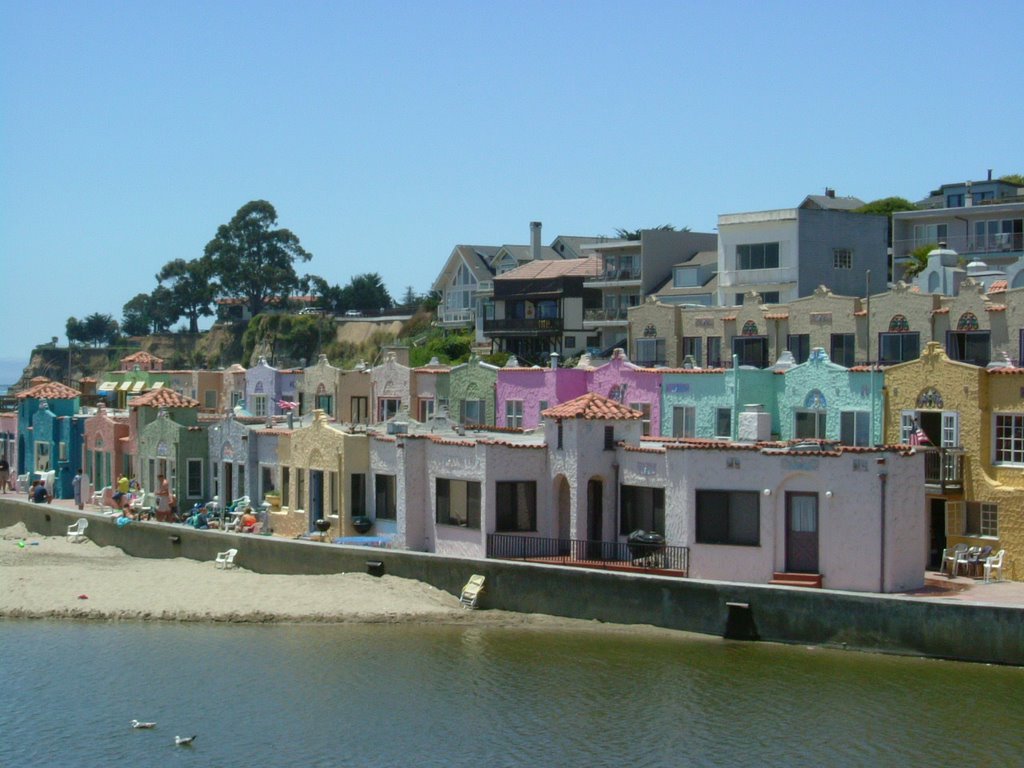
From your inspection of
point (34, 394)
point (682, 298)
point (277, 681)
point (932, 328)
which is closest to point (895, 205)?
point (682, 298)

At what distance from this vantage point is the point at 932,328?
4878cm

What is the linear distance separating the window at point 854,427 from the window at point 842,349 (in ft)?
27.7

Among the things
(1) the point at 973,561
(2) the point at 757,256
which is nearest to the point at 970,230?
(2) the point at 757,256

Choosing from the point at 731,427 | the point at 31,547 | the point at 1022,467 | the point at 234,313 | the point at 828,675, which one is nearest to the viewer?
the point at 828,675

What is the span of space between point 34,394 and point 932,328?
39186mm

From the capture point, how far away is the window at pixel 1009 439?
3853 centimetres

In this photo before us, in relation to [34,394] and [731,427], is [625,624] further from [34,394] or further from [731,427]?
[34,394]

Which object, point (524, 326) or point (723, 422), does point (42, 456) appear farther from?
point (723, 422)

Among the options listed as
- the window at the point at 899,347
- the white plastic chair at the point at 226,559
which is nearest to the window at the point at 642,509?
the white plastic chair at the point at 226,559

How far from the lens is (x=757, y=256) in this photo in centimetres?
6544

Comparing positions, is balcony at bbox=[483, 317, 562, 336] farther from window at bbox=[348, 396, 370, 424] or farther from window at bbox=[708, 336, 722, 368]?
window at bbox=[708, 336, 722, 368]

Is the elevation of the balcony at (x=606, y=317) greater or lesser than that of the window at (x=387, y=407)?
greater

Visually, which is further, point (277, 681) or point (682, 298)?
point (682, 298)

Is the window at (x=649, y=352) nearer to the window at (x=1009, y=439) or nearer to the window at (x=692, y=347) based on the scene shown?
the window at (x=692, y=347)
